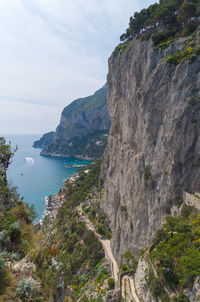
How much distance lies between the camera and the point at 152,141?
2525 cm

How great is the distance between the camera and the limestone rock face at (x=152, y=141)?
2041 centimetres

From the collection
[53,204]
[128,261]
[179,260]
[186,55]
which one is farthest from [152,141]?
[53,204]

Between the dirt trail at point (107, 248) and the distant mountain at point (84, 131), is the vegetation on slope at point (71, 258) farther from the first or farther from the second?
→ the distant mountain at point (84, 131)

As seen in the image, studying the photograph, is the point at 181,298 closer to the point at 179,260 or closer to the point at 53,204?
the point at 179,260

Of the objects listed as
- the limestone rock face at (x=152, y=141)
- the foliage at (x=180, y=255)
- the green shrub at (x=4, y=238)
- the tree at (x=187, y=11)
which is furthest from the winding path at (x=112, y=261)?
the tree at (x=187, y=11)

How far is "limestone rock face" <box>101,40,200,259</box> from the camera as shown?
20406mm

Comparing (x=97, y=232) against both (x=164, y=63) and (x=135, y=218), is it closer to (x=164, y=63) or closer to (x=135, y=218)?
(x=135, y=218)

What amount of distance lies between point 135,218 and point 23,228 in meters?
23.3

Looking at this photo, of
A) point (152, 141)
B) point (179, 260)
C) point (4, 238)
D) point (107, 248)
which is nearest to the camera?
point (4, 238)

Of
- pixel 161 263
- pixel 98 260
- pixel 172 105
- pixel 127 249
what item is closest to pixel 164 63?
pixel 172 105

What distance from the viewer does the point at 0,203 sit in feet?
30.8

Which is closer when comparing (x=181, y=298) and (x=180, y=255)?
(x=181, y=298)

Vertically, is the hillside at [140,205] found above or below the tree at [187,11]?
below

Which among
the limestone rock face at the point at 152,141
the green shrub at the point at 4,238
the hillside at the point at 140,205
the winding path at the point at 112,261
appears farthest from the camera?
the limestone rock face at the point at 152,141
